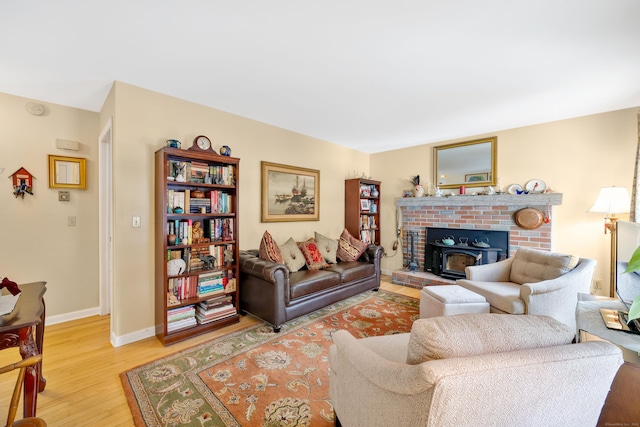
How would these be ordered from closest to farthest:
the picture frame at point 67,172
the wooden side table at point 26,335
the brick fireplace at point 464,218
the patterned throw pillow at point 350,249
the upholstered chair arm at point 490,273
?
the wooden side table at point 26,335, the picture frame at point 67,172, the upholstered chair arm at point 490,273, the brick fireplace at point 464,218, the patterned throw pillow at point 350,249

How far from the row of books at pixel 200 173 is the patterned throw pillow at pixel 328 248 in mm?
1515

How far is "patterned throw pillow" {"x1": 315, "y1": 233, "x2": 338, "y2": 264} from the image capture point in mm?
3711

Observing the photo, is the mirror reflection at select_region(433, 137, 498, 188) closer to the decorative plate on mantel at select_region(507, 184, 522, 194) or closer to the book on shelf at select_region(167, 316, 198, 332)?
the decorative plate on mantel at select_region(507, 184, 522, 194)

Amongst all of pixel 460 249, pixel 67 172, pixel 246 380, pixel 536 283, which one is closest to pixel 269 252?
pixel 246 380

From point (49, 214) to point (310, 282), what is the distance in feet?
9.67

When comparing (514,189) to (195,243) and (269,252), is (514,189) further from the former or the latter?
(195,243)

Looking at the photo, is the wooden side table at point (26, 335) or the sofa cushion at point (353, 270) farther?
the sofa cushion at point (353, 270)

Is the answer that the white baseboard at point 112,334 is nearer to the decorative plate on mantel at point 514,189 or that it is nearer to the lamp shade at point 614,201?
the decorative plate on mantel at point 514,189

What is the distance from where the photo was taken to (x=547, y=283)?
7.56 feet

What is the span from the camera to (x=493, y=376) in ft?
2.55

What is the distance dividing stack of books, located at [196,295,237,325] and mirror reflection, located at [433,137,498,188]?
12.4ft

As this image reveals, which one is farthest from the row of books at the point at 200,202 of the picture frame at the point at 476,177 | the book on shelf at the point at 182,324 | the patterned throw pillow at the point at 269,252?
the picture frame at the point at 476,177

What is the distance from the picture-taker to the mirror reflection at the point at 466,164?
4.00m

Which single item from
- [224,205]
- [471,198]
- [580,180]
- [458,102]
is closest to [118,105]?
[224,205]
